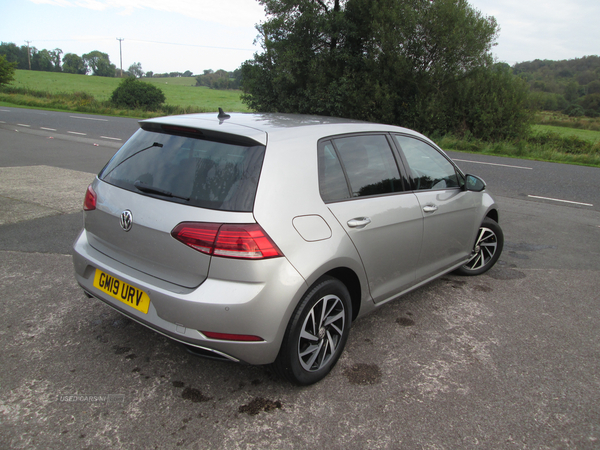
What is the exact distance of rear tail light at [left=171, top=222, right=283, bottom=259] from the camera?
226cm

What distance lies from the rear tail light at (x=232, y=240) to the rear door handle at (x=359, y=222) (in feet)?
2.18

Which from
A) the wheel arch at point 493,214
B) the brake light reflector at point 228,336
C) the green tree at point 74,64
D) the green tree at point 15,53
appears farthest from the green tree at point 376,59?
the green tree at point 74,64

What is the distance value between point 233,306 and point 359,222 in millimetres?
1011

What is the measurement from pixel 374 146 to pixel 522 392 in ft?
6.19

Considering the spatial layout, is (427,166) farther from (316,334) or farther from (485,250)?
(316,334)

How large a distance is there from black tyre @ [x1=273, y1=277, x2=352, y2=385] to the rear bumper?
0.08m

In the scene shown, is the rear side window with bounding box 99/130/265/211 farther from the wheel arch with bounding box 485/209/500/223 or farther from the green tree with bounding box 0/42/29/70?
the green tree with bounding box 0/42/29/70

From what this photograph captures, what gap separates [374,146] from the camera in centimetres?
327

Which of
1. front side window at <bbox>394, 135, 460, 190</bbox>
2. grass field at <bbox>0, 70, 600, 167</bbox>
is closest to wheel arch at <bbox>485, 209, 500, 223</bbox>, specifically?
front side window at <bbox>394, 135, 460, 190</bbox>

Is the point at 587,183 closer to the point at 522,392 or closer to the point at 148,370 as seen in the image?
the point at 522,392

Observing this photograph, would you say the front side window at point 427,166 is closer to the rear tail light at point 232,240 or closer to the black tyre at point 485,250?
the black tyre at point 485,250

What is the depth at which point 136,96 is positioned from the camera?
Result: 40312 mm

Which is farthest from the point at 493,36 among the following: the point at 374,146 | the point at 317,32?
the point at 374,146

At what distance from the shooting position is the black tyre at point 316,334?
2.47 meters
